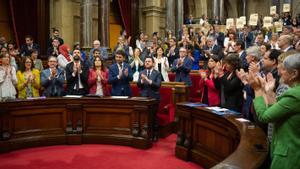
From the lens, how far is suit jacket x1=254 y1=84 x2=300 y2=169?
2.19m

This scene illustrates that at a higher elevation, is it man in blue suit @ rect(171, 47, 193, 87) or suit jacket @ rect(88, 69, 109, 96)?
man in blue suit @ rect(171, 47, 193, 87)

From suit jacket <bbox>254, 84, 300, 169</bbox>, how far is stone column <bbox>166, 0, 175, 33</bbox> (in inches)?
484

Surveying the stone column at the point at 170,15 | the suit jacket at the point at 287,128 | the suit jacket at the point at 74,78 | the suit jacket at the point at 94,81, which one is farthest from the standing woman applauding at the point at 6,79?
the stone column at the point at 170,15

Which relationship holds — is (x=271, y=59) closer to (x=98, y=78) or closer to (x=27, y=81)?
(x=98, y=78)

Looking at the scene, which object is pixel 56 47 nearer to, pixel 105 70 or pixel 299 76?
pixel 105 70

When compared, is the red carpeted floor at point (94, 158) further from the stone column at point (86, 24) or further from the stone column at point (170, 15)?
the stone column at point (170, 15)

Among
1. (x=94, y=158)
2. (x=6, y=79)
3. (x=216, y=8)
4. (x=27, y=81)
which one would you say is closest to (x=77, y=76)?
(x=27, y=81)

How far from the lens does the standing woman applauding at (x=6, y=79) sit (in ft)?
19.6

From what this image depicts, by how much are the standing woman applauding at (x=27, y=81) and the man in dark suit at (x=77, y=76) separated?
604 millimetres

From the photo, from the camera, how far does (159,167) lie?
4625 mm

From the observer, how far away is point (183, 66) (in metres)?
7.24

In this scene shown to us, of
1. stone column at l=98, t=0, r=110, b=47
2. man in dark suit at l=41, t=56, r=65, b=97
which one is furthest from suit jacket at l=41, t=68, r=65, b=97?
stone column at l=98, t=0, r=110, b=47

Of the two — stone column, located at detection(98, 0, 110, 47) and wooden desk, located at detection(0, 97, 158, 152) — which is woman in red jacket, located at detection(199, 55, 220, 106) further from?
stone column, located at detection(98, 0, 110, 47)

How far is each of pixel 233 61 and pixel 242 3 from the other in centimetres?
2145
